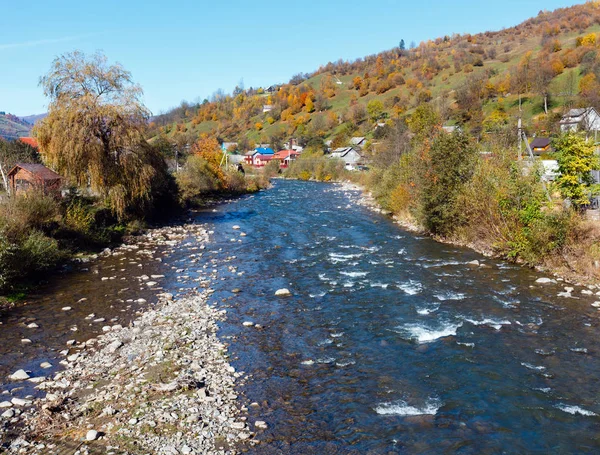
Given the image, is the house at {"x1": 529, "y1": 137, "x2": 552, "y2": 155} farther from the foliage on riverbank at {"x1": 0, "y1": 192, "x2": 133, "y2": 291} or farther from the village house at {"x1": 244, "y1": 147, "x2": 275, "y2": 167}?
the village house at {"x1": 244, "y1": 147, "x2": 275, "y2": 167}

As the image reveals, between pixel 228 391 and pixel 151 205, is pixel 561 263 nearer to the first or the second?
pixel 228 391

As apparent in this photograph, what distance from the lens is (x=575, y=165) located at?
67.8 feet

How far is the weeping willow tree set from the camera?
27.0 meters

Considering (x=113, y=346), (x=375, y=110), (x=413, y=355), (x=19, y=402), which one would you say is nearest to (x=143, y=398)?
(x=19, y=402)

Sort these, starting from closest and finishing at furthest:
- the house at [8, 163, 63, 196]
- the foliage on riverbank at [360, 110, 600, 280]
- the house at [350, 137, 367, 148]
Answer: the foliage on riverbank at [360, 110, 600, 280], the house at [8, 163, 63, 196], the house at [350, 137, 367, 148]

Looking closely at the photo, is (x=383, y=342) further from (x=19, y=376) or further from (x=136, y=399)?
(x=19, y=376)

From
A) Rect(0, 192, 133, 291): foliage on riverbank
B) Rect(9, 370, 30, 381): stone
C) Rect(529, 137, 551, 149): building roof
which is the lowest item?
Rect(9, 370, 30, 381): stone

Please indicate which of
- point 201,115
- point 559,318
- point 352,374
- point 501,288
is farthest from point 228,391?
point 201,115

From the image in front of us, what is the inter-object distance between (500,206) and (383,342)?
40.9 feet

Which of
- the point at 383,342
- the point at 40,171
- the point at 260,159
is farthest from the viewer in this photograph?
the point at 260,159

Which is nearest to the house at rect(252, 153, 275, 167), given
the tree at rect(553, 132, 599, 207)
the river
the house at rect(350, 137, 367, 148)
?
the house at rect(350, 137, 367, 148)

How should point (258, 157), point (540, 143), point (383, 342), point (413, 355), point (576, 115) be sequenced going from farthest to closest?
point (258, 157) → point (540, 143) → point (576, 115) → point (383, 342) → point (413, 355)

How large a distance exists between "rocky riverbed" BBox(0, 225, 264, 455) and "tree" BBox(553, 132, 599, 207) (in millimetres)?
17466

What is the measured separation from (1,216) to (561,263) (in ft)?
76.7
